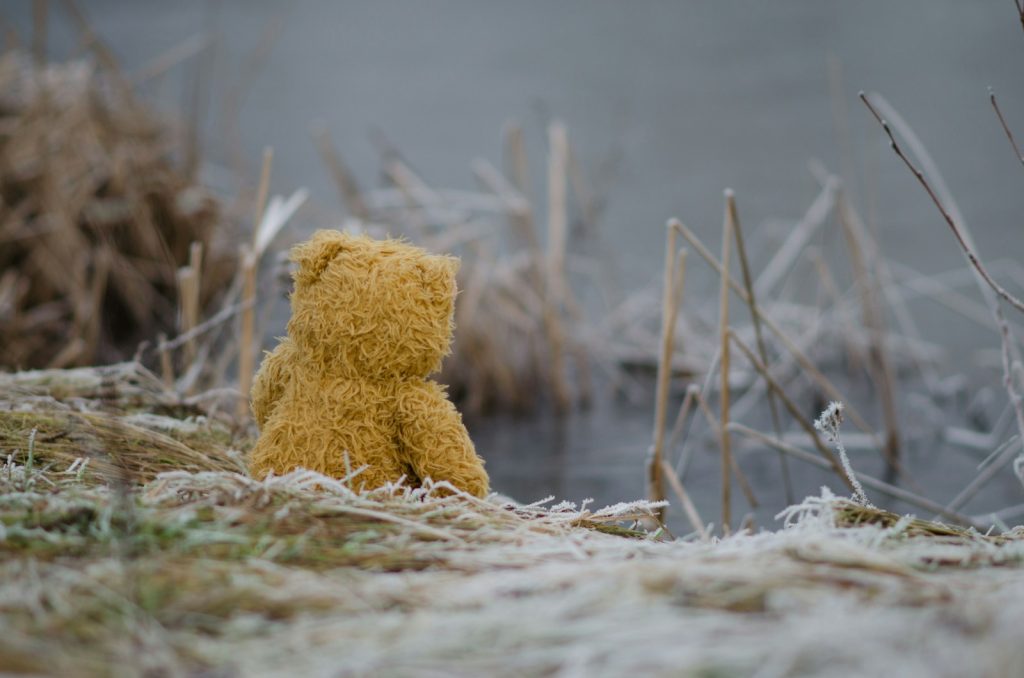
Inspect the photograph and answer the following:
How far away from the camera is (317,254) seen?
0.95 meters

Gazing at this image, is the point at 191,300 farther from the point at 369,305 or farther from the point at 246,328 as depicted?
the point at 369,305

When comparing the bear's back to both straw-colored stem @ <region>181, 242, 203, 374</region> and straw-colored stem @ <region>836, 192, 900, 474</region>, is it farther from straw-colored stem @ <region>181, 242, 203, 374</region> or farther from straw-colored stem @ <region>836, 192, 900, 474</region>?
straw-colored stem @ <region>836, 192, 900, 474</region>

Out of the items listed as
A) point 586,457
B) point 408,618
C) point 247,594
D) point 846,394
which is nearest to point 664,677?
point 408,618

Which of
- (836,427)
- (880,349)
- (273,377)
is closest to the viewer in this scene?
(836,427)

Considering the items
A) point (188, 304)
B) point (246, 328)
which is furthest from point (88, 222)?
point (246, 328)

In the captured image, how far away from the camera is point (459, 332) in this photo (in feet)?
9.17

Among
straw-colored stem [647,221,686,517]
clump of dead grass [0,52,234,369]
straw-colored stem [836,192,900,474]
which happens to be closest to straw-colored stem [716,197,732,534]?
straw-colored stem [647,221,686,517]

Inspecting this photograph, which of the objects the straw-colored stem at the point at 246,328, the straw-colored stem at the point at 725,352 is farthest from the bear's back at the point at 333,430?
the straw-colored stem at the point at 725,352

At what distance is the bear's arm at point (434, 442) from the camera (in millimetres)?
968

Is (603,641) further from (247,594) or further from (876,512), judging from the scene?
(876,512)

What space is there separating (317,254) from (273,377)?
0.52ft

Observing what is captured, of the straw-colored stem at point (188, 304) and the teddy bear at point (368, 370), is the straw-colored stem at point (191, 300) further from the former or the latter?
the teddy bear at point (368, 370)

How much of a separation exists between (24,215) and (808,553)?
2.74 metres

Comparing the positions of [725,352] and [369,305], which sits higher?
[369,305]
